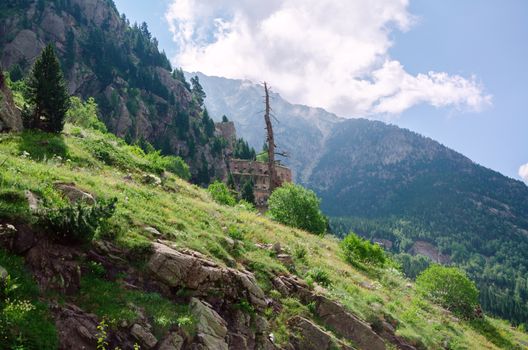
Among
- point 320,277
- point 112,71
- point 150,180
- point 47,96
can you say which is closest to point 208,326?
→ point 320,277

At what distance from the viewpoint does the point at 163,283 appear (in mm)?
12453

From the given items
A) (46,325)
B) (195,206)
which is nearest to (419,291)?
(195,206)

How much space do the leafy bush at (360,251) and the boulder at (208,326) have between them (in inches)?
797

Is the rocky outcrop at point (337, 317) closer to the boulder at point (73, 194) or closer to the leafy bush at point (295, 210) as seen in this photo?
the boulder at point (73, 194)

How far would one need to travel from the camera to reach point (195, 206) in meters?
22.5

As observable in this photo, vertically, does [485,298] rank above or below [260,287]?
below

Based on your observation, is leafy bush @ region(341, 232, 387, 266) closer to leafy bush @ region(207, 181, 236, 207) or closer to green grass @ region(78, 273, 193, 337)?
leafy bush @ region(207, 181, 236, 207)

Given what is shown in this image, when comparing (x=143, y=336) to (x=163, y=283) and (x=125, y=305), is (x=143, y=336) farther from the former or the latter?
(x=163, y=283)

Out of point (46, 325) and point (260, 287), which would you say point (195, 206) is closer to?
point (260, 287)

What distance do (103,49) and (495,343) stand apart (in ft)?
473

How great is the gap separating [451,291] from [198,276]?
2978 cm

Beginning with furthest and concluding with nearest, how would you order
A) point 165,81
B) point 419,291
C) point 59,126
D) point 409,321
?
1. point 165,81
2. point 419,291
3. point 59,126
4. point 409,321

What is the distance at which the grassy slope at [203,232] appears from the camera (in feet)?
47.3

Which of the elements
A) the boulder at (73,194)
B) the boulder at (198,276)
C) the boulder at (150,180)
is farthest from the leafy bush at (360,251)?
the boulder at (73,194)
